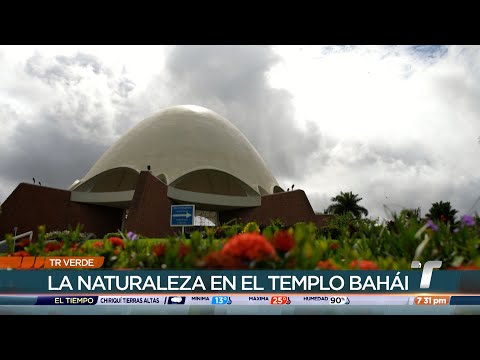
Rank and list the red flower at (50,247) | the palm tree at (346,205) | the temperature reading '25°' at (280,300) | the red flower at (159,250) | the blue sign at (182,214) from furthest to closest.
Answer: the palm tree at (346,205)
the blue sign at (182,214)
the red flower at (50,247)
the red flower at (159,250)
the temperature reading '25°' at (280,300)

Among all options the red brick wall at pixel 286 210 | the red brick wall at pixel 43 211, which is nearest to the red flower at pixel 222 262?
the red brick wall at pixel 43 211

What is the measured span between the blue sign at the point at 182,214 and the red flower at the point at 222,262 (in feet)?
55.8

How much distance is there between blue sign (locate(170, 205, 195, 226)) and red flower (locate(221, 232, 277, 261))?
17051 millimetres

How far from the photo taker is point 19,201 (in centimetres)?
3061

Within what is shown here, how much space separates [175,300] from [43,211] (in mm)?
34193

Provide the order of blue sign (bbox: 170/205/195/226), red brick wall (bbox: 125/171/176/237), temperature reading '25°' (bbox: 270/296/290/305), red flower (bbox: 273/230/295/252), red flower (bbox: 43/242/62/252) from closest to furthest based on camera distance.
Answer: temperature reading '25°' (bbox: 270/296/290/305), red flower (bbox: 273/230/295/252), red flower (bbox: 43/242/62/252), blue sign (bbox: 170/205/195/226), red brick wall (bbox: 125/171/176/237)

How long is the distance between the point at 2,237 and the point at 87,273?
30855 mm

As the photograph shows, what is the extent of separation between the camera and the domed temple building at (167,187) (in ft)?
99.6

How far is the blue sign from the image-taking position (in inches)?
781

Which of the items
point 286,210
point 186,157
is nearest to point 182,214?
point 286,210

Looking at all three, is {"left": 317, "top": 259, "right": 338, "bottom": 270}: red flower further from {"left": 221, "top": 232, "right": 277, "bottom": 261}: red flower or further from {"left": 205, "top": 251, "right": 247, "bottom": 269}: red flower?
{"left": 205, "top": 251, "right": 247, "bottom": 269}: red flower

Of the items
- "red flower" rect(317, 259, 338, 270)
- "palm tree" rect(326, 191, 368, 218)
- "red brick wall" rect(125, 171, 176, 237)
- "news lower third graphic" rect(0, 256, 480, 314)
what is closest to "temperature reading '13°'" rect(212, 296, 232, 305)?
"news lower third graphic" rect(0, 256, 480, 314)

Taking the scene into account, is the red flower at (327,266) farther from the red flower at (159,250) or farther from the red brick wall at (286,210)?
the red brick wall at (286,210)

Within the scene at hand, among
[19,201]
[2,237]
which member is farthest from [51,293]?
[19,201]
